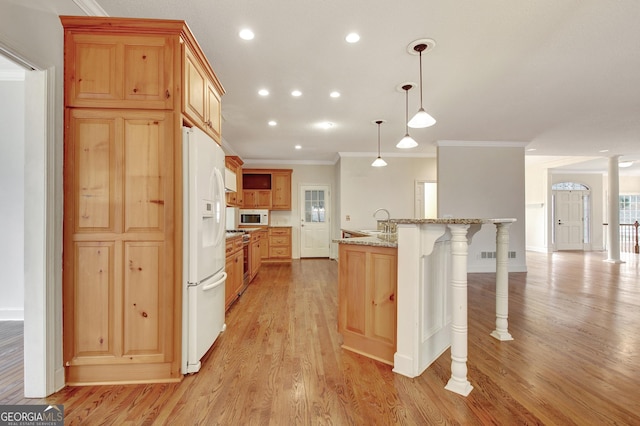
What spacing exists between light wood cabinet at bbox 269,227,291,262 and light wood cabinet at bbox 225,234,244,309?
302 cm

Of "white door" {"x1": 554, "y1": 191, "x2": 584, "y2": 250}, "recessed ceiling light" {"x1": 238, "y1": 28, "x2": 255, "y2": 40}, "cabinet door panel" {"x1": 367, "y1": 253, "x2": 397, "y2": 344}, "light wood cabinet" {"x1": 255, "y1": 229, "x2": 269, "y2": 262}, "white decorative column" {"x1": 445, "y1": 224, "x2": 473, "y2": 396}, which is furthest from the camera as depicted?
"white door" {"x1": 554, "y1": 191, "x2": 584, "y2": 250}

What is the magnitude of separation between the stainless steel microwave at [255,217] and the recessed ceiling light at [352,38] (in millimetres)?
5396

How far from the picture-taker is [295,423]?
5.02 feet

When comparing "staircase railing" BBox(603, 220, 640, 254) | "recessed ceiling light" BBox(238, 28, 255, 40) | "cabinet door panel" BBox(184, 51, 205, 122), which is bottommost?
"staircase railing" BBox(603, 220, 640, 254)

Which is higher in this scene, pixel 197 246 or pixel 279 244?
pixel 197 246

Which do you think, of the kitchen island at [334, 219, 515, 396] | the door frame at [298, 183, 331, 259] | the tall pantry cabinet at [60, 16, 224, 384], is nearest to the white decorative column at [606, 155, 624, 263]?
the door frame at [298, 183, 331, 259]

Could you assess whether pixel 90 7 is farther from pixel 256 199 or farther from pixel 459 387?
pixel 256 199

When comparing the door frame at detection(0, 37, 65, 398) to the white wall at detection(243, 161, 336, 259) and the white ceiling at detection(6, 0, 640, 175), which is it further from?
the white wall at detection(243, 161, 336, 259)

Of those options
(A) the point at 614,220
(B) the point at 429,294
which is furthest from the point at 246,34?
(A) the point at 614,220

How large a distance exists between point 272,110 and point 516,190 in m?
5.06

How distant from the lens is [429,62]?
273 centimetres

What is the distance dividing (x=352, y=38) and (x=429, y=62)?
878 millimetres

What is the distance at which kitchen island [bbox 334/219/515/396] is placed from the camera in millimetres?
1872

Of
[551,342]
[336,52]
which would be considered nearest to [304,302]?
[551,342]
